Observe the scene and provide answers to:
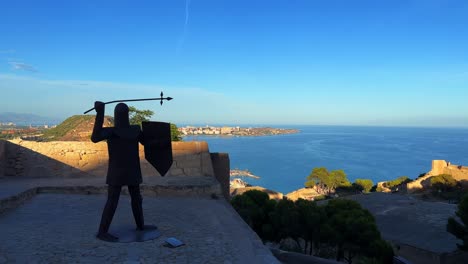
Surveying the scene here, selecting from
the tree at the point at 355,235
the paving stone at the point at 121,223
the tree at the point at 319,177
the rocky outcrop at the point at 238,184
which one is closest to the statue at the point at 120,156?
the paving stone at the point at 121,223

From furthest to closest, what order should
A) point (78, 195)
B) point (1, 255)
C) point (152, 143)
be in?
point (78, 195) → point (152, 143) → point (1, 255)

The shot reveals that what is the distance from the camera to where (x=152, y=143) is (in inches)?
211

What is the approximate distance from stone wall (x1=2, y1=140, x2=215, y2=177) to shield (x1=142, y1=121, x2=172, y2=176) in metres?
4.23

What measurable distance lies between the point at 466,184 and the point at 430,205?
1497cm

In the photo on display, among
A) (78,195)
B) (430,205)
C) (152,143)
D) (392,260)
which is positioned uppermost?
(152,143)

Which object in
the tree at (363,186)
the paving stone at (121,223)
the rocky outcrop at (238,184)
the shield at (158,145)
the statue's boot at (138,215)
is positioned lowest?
the rocky outcrop at (238,184)

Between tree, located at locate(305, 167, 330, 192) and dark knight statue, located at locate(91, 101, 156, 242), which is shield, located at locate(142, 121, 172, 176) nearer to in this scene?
dark knight statue, located at locate(91, 101, 156, 242)

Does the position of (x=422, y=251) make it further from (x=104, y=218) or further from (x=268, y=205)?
(x=104, y=218)

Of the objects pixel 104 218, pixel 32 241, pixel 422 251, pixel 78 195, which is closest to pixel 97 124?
pixel 104 218

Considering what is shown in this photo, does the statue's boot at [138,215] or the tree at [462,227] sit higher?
the statue's boot at [138,215]

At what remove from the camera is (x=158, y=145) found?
17.6 ft

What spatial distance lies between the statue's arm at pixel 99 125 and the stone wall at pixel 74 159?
188 inches

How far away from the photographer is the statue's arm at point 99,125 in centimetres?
499

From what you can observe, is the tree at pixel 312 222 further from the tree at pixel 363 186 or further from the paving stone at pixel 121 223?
the tree at pixel 363 186
